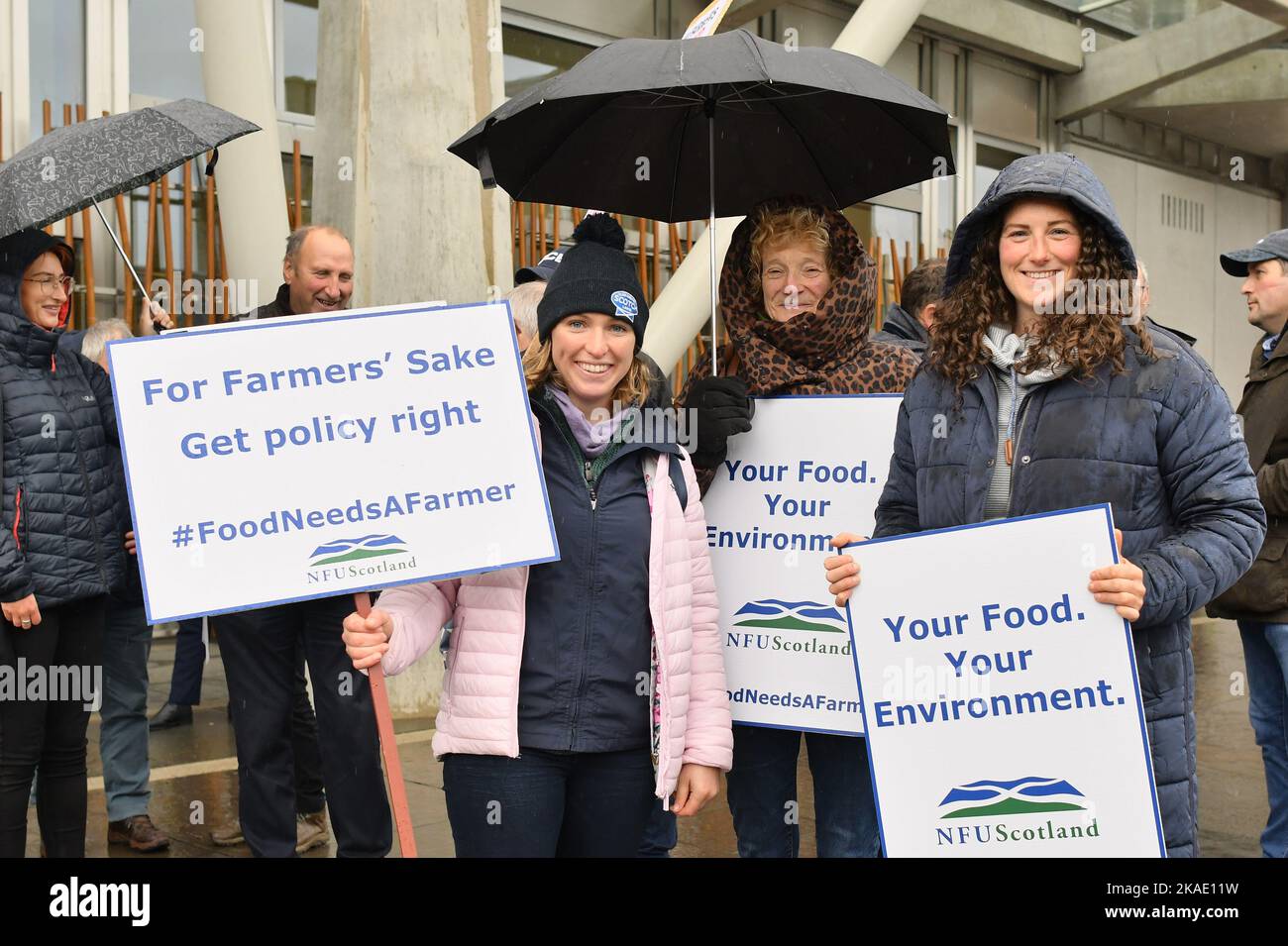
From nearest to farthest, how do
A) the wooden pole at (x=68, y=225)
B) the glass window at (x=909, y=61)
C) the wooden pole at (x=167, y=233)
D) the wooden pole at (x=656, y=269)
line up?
the wooden pole at (x=68, y=225) → the wooden pole at (x=167, y=233) → the wooden pole at (x=656, y=269) → the glass window at (x=909, y=61)

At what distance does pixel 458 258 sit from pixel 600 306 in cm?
401

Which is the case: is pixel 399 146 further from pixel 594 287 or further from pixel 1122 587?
pixel 1122 587

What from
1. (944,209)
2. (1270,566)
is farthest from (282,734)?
(944,209)

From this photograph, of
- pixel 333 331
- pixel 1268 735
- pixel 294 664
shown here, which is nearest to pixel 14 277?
pixel 294 664

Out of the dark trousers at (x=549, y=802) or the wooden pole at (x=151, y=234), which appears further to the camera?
the wooden pole at (x=151, y=234)

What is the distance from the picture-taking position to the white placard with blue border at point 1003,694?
2.26 metres

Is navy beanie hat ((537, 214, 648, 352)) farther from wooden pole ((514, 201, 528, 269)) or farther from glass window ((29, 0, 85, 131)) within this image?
glass window ((29, 0, 85, 131))

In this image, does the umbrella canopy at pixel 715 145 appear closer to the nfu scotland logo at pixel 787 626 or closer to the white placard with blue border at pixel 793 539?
the white placard with blue border at pixel 793 539

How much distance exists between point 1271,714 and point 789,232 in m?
2.53

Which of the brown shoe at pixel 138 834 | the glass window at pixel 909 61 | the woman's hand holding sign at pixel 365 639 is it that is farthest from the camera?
the glass window at pixel 909 61

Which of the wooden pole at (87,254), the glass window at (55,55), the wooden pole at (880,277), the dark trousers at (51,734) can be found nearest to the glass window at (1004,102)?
the wooden pole at (880,277)

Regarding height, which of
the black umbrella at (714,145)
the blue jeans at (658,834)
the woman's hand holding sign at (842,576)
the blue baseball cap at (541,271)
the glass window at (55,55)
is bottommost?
the blue jeans at (658,834)

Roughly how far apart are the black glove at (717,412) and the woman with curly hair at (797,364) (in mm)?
32
